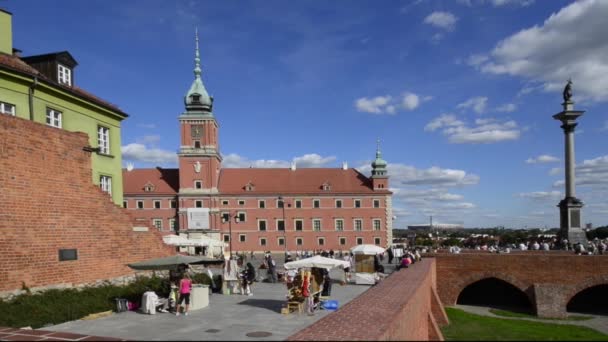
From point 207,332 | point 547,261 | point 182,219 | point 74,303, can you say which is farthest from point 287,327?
point 182,219

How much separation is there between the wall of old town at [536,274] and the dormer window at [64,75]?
21510mm

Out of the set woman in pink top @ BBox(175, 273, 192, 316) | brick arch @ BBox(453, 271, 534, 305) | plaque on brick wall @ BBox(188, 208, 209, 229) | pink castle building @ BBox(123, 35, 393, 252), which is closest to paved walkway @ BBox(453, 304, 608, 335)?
brick arch @ BBox(453, 271, 534, 305)

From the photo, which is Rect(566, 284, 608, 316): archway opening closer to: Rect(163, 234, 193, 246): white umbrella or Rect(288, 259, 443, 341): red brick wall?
Rect(288, 259, 443, 341): red brick wall

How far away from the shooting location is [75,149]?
606 inches

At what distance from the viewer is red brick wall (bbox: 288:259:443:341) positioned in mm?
7281

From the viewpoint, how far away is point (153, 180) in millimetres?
60875

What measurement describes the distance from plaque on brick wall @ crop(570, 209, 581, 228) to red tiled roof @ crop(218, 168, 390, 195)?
32.7 m

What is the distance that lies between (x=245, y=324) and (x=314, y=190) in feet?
165

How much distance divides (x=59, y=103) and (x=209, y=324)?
13251 mm

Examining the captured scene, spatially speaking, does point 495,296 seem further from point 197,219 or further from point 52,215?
A: point 197,219

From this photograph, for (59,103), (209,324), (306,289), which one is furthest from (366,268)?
(59,103)

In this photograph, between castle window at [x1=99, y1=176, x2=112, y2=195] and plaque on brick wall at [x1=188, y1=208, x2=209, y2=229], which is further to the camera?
plaque on brick wall at [x1=188, y1=208, x2=209, y2=229]

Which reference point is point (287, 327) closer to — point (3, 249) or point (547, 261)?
point (3, 249)

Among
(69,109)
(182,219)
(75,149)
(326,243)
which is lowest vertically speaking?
(326,243)
